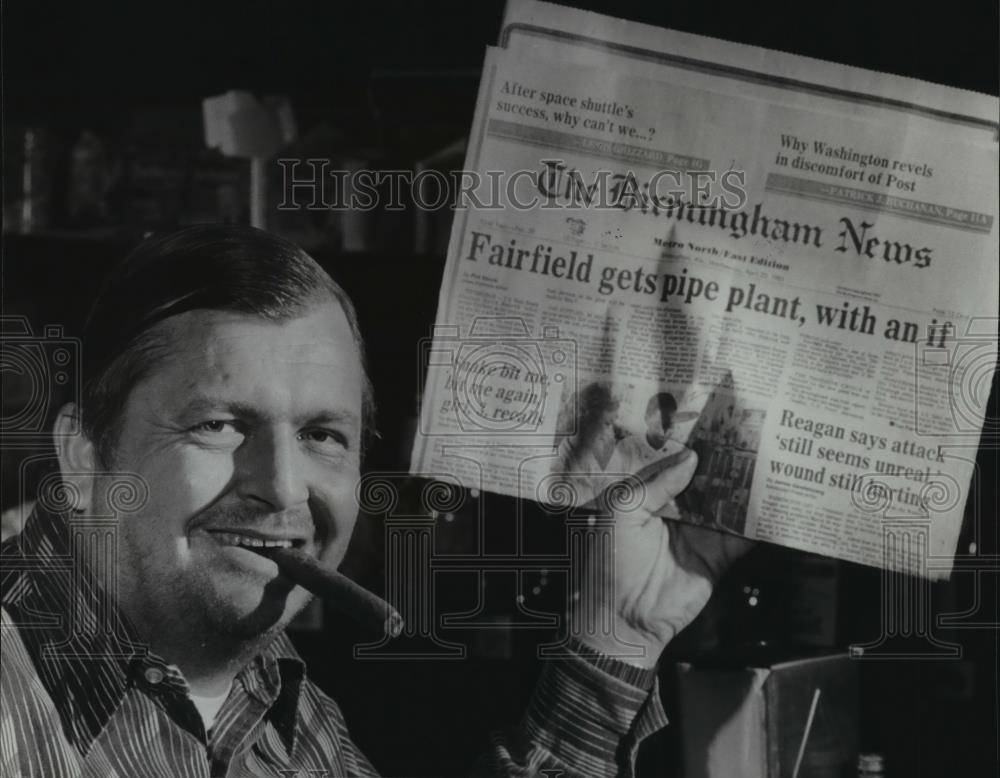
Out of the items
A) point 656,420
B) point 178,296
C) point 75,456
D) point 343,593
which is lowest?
point 343,593

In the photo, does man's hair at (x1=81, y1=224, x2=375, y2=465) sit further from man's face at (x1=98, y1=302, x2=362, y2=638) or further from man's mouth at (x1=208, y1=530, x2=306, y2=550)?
man's mouth at (x1=208, y1=530, x2=306, y2=550)

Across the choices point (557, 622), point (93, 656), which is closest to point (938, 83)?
point (557, 622)

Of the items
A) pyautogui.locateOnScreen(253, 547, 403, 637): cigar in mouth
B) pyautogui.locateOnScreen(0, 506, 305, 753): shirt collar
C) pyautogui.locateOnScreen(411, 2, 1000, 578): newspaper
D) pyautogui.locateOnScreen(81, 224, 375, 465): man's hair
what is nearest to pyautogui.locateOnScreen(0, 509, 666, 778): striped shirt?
pyautogui.locateOnScreen(0, 506, 305, 753): shirt collar

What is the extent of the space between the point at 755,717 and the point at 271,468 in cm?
85

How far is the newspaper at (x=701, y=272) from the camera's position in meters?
2.08

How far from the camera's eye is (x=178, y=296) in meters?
2.06

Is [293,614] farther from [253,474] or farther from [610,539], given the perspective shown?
[610,539]

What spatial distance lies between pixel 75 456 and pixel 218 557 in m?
0.29

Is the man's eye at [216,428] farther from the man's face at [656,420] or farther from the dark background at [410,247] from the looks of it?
the man's face at [656,420]

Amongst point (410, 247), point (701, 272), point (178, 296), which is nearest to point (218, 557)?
point (178, 296)

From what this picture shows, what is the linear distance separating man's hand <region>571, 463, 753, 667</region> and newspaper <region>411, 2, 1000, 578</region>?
0.03 meters

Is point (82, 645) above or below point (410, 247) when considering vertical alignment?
Result: below

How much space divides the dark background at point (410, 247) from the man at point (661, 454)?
0.51 ft

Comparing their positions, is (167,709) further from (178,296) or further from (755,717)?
(755,717)
